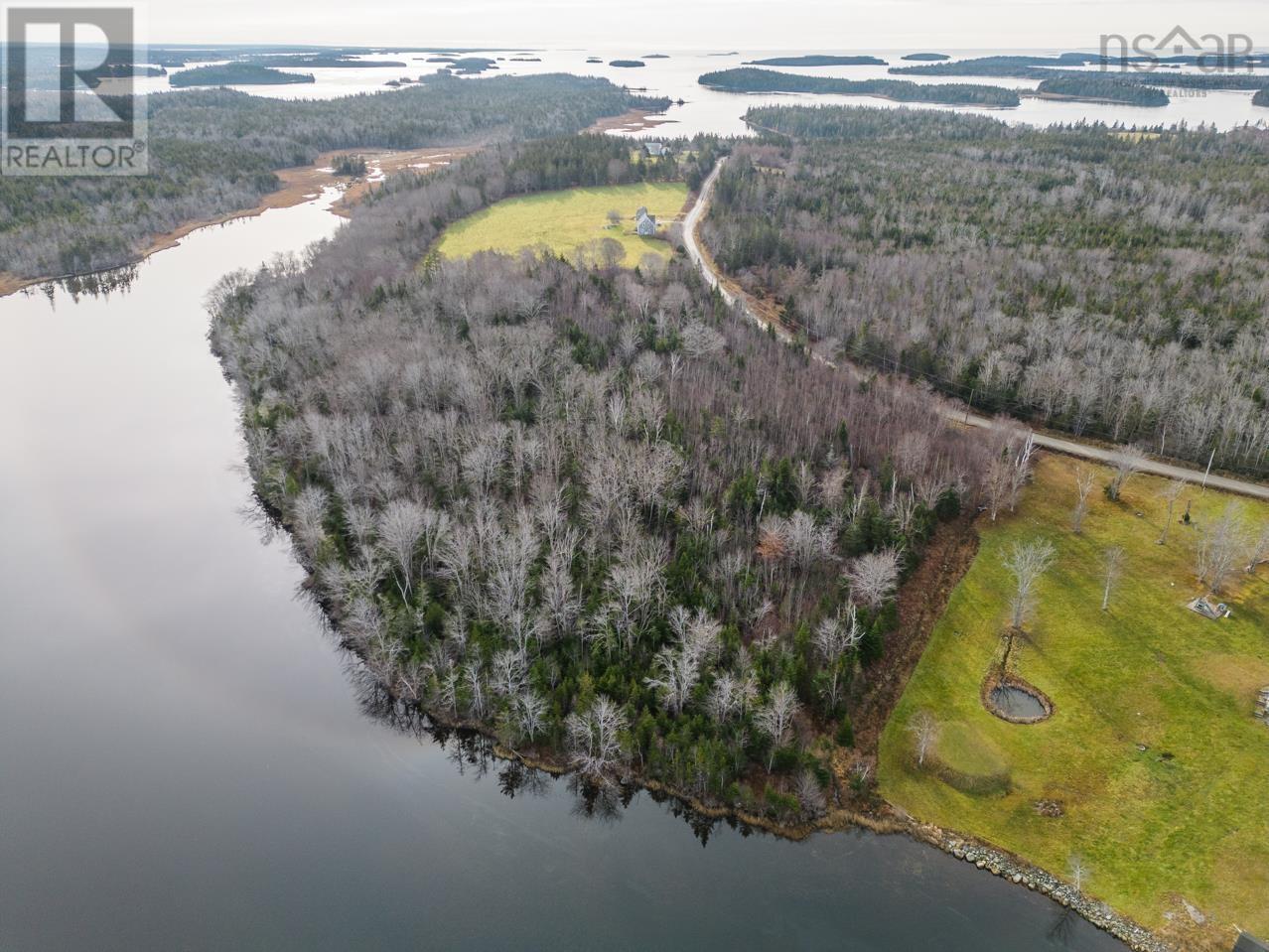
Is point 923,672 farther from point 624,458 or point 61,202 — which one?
point 61,202

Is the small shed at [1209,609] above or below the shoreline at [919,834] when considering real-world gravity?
above

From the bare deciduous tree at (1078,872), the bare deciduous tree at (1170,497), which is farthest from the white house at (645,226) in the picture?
the bare deciduous tree at (1078,872)

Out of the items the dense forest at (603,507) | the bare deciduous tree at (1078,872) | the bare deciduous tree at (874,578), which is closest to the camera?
the bare deciduous tree at (1078,872)

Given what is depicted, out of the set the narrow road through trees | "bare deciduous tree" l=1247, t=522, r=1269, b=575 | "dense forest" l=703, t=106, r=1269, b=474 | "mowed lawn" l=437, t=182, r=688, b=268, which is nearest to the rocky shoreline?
"bare deciduous tree" l=1247, t=522, r=1269, b=575

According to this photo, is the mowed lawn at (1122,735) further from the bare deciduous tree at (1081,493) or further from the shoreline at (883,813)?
the bare deciduous tree at (1081,493)

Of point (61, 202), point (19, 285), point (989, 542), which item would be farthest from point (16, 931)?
point (61, 202)

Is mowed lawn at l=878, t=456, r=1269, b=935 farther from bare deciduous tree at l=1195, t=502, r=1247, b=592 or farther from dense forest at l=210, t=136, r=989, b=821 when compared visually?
dense forest at l=210, t=136, r=989, b=821

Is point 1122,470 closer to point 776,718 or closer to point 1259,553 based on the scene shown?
point 1259,553

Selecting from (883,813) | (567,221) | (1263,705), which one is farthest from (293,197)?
(1263,705)
